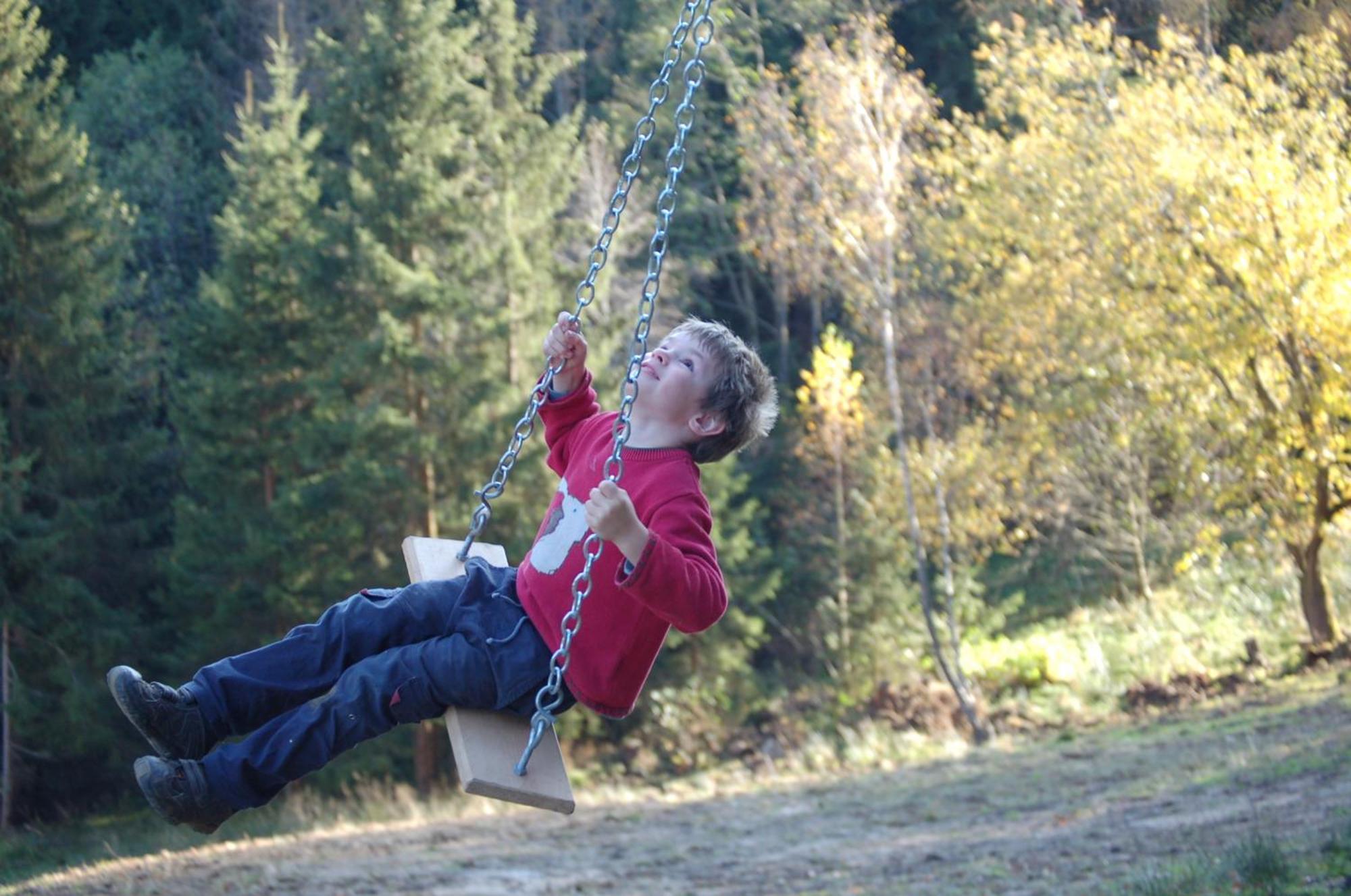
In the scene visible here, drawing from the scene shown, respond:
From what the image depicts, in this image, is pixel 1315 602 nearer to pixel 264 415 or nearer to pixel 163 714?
pixel 264 415

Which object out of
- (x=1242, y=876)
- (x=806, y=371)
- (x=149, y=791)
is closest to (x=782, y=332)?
(x=806, y=371)

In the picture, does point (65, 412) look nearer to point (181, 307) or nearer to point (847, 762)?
point (181, 307)

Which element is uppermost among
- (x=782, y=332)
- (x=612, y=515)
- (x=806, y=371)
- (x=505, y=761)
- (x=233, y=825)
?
(x=782, y=332)

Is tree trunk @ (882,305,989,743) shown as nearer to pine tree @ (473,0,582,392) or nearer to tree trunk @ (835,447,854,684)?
tree trunk @ (835,447,854,684)

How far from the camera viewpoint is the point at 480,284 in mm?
19359

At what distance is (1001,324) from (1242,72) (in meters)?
3.77

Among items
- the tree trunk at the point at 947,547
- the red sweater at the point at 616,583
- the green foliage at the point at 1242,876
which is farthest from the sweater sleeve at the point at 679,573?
the tree trunk at the point at 947,547

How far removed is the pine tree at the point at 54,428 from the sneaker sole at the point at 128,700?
A: 14359mm

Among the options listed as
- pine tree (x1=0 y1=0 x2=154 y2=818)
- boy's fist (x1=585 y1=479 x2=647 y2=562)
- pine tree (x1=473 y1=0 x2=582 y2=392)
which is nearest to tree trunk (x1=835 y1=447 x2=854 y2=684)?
pine tree (x1=473 y1=0 x2=582 y2=392)

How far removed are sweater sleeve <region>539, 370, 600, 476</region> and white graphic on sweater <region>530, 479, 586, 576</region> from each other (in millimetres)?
306

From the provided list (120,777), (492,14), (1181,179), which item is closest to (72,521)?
(120,777)

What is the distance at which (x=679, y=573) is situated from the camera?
129 inches

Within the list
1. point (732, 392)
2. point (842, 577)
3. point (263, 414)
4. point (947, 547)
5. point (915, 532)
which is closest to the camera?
point (732, 392)

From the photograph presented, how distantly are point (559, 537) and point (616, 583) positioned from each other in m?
0.42
